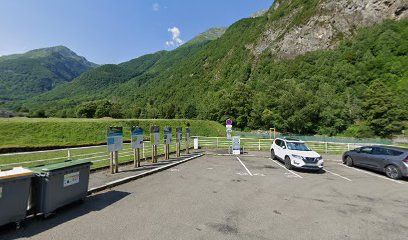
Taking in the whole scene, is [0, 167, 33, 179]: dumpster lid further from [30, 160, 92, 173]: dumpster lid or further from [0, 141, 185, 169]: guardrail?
[0, 141, 185, 169]: guardrail

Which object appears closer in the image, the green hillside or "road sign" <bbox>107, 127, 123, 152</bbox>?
"road sign" <bbox>107, 127, 123, 152</bbox>

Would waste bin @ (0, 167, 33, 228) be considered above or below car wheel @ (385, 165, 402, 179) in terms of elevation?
above

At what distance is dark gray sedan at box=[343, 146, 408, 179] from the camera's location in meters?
11.8

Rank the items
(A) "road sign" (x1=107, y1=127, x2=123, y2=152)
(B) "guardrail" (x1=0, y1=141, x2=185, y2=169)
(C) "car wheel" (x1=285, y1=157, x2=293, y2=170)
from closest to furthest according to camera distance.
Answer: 1. (A) "road sign" (x1=107, y1=127, x2=123, y2=152)
2. (B) "guardrail" (x1=0, y1=141, x2=185, y2=169)
3. (C) "car wheel" (x1=285, y1=157, x2=293, y2=170)

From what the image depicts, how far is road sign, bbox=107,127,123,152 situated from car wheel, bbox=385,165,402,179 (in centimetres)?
1455

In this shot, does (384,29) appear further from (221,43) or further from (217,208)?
(221,43)

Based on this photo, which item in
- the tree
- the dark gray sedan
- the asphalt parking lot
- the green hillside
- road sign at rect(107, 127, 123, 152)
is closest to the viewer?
the asphalt parking lot

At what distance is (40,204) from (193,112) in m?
102

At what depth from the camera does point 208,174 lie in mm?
11070

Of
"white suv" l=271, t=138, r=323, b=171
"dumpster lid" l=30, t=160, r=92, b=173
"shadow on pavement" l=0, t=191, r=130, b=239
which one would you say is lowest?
"shadow on pavement" l=0, t=191, r=130, b=239

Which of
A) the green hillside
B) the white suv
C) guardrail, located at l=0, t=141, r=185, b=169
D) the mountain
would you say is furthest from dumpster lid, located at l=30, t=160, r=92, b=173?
the mountain

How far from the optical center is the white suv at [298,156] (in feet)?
41.1

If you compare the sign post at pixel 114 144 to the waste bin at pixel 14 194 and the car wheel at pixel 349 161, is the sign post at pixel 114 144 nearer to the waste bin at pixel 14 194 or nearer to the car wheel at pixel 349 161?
the waste bin at pixel 14 194

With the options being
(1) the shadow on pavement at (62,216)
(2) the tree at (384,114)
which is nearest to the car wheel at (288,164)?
(1) the shadow on pavement at (62,216)
